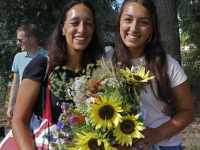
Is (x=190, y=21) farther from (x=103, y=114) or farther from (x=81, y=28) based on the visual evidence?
(x=103, y=114)

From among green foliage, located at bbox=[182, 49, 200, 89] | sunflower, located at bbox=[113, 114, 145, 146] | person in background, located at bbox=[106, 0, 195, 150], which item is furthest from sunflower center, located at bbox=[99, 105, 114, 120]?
green foliage, located at bbox=[182, 49, 200, 89]

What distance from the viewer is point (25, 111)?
179cm

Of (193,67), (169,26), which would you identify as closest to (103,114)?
(169,26)

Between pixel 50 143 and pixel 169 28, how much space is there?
179 inches

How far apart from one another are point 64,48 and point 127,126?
103 cm

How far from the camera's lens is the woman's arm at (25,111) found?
1761mm

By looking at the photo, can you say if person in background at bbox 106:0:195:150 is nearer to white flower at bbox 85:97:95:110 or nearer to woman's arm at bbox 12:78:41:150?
white flower at bbox 85:97:95:110

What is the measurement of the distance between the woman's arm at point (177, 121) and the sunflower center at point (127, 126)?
0.28 meters

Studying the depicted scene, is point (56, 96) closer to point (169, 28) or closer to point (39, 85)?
point (39, 85)

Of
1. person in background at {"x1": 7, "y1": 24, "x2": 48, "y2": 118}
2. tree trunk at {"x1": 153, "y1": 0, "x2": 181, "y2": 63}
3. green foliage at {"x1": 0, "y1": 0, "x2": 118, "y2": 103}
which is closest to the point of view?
person in background at {"x1": 7, "y1": 24, "x2": 48, "y2": 118}

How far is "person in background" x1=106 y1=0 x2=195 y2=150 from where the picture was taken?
188cm

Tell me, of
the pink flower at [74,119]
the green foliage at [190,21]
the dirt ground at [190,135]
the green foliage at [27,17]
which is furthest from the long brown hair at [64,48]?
the green foliage at [27,17]

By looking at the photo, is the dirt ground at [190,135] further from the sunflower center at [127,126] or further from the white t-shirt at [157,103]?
the sunflower center at [127,126]

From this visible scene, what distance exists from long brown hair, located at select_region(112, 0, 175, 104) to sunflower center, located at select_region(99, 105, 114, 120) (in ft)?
2.09
